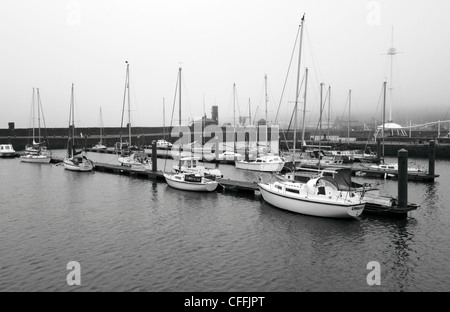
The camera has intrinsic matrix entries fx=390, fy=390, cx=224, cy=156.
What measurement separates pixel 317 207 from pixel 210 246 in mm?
8883

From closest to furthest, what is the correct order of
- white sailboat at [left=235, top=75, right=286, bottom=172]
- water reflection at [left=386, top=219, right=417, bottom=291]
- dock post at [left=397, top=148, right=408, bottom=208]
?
water reflection at [left=386, top=219, right=417, bottom=291] < dock post at [left=397, top=148, right=408, bottom=208] < white sailboat at [left=235, top=75, right=286, bottom=172]

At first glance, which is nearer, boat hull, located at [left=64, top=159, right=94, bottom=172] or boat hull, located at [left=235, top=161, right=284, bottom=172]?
boat hull, located at [left=235, top=161, right=284, bottom=172]

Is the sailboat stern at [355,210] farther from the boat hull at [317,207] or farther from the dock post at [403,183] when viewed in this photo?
the dock post at [403,183]

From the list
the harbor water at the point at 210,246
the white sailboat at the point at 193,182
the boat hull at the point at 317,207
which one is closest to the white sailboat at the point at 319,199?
the boat hull at the point at 317,207

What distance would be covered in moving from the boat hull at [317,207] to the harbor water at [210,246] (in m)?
0.50

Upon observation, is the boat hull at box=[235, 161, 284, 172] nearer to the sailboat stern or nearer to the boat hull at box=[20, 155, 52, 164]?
the sailboat stern

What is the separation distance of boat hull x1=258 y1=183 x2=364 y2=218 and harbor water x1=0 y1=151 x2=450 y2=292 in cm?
50

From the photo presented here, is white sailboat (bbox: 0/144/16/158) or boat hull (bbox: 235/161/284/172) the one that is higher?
white sailboat (bbox: 0/144/16/158)

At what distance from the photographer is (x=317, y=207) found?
26.8 meters

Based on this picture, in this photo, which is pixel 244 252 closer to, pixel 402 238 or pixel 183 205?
pixel 402 238

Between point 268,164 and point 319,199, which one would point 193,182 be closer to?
point 319,199

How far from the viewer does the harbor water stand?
1720 cm

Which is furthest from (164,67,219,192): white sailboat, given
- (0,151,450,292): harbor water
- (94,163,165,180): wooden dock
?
(94,163,165,180): wooden dock

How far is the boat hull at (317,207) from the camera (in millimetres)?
26031
